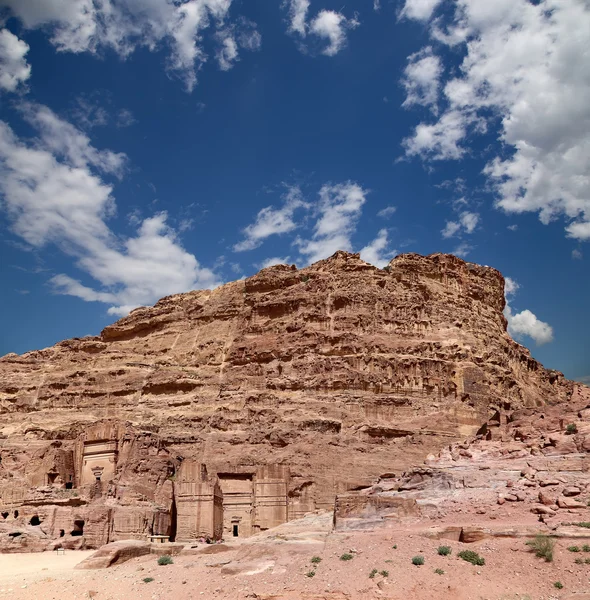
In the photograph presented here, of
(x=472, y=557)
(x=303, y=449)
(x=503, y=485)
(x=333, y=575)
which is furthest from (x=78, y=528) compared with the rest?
(x=472, y=557)

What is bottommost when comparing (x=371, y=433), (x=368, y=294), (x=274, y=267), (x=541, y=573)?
(x=541, y=573)

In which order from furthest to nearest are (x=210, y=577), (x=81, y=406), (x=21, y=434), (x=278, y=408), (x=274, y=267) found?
1. (x=274, y=267)
2. (x=81, y=406)
3. (x=21, y=434)
4. (x=278, y=408)
5. (x=210, y=577)

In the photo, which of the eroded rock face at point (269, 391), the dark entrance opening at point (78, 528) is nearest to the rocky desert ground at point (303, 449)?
the dark entrance opening at point (78, 528)

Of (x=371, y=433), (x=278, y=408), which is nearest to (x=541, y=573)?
(x=371, y=433)

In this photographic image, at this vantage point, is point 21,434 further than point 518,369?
No

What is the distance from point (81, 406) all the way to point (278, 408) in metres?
20.8

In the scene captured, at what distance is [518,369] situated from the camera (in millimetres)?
62250

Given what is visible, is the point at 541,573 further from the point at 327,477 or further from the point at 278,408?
the point at 278,408

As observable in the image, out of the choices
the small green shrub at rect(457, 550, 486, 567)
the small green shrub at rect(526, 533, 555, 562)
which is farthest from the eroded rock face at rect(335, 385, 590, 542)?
the small green shrub at rect(457, 550, 486, 567)

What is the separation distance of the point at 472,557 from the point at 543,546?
6.30 feet

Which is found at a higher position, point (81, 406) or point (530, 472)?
point (81, 406)

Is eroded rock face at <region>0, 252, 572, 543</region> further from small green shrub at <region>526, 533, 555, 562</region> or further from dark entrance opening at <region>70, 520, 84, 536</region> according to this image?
small green shrub at <region>526, 533, 555, 562</region>

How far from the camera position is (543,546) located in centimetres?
1852

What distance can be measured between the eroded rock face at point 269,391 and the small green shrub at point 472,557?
38.5ft
